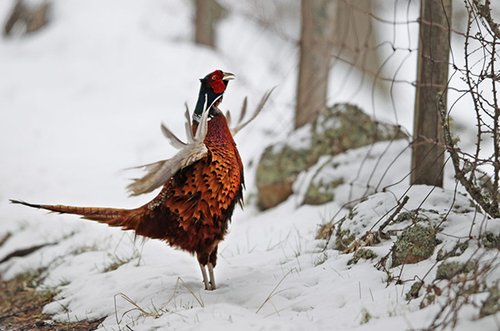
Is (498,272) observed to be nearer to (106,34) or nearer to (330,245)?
(330,245)

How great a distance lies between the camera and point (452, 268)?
2.96 meters

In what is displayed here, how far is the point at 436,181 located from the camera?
4.13 m

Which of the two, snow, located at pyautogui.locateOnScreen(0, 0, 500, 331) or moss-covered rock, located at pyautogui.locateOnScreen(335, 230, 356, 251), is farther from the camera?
moss-covered rock, located at pyautogui.locateOnScreen(335, 230, 356, 251)

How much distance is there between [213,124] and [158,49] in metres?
8.82

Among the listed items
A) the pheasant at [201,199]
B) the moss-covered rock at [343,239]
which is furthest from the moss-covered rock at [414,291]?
the pheasant at [201,199]

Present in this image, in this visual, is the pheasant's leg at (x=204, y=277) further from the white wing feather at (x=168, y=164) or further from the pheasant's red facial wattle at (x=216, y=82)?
the pheasant's red facial wattle at (x=216, y=82)

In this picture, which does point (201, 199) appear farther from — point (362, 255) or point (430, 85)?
point (430, 85)

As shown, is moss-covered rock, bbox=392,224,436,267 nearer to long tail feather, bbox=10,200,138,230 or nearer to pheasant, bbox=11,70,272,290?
pheasant, bbox=11,70,272,290

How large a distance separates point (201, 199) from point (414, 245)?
1181mm

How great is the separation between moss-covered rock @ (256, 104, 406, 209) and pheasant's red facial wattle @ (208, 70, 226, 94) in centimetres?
286

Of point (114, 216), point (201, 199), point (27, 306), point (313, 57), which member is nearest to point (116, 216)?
point (114, 216)

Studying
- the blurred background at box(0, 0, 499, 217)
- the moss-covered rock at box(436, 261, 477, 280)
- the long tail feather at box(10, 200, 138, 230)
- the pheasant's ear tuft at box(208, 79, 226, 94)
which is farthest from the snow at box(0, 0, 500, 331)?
the pheasant's ear tuft at box(208, 79, 226, 94)

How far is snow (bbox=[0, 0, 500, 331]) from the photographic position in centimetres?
331

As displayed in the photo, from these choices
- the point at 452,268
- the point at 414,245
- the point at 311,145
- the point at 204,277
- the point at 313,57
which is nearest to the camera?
the point at 452,268
